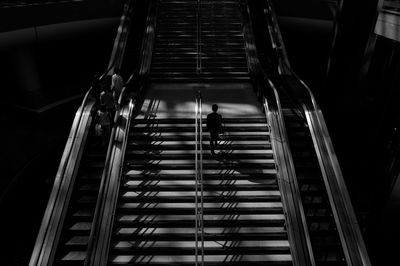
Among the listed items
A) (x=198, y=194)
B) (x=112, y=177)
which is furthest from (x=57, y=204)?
(x=198, y=194)

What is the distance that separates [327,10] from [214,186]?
10457 mm

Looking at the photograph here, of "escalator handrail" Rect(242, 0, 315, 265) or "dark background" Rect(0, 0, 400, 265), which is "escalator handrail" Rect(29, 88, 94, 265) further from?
"escalator handrail" Rect(242, 0, 315, 265)

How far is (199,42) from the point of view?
13.8 metres

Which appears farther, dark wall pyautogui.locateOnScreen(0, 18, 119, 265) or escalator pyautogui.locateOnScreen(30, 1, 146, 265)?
dark wall pyautogui.locateOnScreen(0, 18, 119, 265)

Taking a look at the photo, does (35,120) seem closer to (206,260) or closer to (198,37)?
(198,37)

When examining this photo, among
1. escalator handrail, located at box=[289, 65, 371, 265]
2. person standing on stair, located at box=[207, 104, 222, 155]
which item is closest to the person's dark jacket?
person standing on stair, located at box=[207, 104, 222, 155]

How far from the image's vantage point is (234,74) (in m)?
12.7

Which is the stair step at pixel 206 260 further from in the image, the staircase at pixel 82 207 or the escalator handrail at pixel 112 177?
the staircase at pixel 82 207

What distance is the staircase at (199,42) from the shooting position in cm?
1280

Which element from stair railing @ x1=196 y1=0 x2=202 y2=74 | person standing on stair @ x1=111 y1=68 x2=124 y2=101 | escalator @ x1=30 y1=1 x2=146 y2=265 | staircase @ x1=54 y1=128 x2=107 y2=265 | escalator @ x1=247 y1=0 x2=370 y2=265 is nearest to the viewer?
escalator @ x1=30 y1=1 x2=146 y2=265

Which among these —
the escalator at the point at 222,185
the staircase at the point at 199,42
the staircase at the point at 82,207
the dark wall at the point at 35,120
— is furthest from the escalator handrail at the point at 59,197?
the staircase at the point at 199,42

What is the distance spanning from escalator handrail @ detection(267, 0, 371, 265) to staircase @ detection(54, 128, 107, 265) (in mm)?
4776

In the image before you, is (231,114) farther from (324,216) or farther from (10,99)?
(10,99)

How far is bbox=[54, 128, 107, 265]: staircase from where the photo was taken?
6805 millimetres
